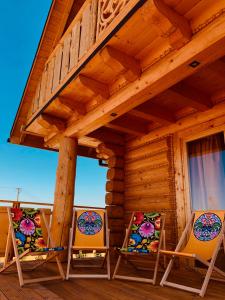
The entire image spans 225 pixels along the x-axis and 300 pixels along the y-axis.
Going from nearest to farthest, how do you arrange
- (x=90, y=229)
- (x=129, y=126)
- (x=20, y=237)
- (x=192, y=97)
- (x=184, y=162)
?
1. (x=20, y=237)
2. (x=192, y=97)
3. (x=90, y=229)
4. (x=184, y=162)
5. (x=129, y=126)

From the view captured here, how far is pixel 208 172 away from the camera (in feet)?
13.8

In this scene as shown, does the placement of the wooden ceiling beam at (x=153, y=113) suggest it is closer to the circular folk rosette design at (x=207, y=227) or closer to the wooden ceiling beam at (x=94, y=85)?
the wooden ceiling beam at (x=94, y=85)

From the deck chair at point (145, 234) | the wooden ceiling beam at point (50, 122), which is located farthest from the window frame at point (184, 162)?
the wooden ceiling beam at point (50, 122)

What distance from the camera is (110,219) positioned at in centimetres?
538

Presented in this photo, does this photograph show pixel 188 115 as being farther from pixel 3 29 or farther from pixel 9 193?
pixel 3 29

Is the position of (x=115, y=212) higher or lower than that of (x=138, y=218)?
higher

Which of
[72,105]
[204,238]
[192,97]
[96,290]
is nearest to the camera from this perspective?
[96,290]

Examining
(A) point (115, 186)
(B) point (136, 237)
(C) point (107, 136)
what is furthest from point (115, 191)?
(B) point (136, 237)

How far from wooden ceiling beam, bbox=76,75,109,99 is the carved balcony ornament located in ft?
2.22

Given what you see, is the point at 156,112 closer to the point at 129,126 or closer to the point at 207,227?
the point at 129,126

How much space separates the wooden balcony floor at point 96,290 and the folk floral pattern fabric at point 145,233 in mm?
565

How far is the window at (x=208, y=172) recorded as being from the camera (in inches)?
158

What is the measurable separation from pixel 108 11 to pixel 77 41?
3.39 ft

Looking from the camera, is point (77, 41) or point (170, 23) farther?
point (77, 41)
